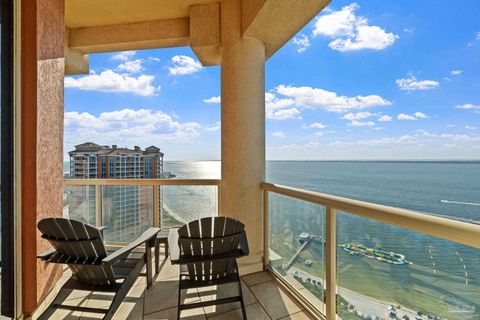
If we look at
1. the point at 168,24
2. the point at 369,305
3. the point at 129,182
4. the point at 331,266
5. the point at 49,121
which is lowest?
the point at 369,305

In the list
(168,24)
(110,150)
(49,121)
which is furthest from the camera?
(110,150)

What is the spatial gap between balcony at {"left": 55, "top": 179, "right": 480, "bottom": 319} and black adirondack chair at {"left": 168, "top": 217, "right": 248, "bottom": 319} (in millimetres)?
343

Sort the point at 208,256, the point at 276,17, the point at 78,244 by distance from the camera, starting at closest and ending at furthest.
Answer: the point at 78,244
the point at 208,256
the point at 276,17

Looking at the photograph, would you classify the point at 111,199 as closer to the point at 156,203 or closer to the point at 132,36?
the point at 156,203

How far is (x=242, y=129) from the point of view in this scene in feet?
10.1

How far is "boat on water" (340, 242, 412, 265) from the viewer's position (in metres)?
1.48

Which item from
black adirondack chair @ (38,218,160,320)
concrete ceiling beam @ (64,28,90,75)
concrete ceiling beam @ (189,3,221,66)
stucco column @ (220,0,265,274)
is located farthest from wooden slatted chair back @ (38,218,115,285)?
concrete ceiling beam @ (64,28,90,75)

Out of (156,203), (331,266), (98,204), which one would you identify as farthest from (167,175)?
(331,266)

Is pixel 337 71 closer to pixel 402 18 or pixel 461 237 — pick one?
pixel 402 18

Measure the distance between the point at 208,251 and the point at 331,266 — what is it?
102 centimetres

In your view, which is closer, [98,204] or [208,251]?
[208,251]

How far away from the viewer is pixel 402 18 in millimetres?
10703

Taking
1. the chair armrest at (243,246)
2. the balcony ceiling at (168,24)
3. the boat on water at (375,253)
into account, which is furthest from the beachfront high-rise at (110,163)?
the boat on water at (375,253)

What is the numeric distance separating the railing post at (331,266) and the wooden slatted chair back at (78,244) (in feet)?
5.84
